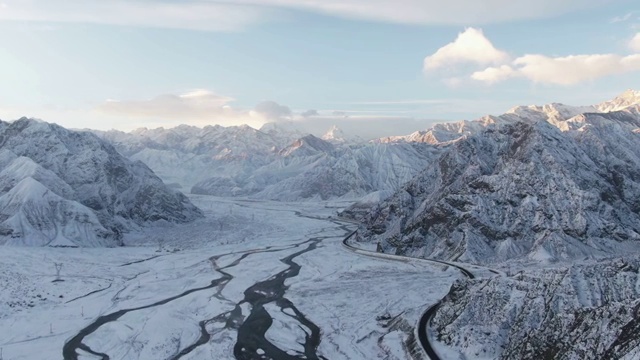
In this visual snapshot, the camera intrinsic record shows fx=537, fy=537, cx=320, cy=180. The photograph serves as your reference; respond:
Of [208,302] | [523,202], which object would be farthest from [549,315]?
[523,202]

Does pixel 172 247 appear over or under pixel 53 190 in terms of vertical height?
under

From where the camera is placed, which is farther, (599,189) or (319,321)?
(599,189)

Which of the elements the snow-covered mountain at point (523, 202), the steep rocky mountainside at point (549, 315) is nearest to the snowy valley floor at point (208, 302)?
the steep rocky mountainside at point (549, 315)

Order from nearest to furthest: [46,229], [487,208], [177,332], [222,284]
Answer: [177,332] < [222,284] < [487,208] < [46,229]

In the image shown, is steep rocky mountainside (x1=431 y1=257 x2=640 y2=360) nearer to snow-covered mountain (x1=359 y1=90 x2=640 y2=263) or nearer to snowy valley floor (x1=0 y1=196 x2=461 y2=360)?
snowy valley floor (x1=0 y1=196 x2=461 y2=360)

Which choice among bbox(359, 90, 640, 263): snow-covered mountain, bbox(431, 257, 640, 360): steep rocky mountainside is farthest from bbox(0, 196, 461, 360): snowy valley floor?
bbox(359, 90, 640, 263): snow-covered mountain

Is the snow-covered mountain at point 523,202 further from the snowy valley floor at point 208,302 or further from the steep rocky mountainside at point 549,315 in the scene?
the steep rocky mountainside at point 549,315

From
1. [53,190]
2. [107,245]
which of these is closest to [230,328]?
[107,245]

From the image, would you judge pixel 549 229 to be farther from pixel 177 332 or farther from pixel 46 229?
pixel 46 229
